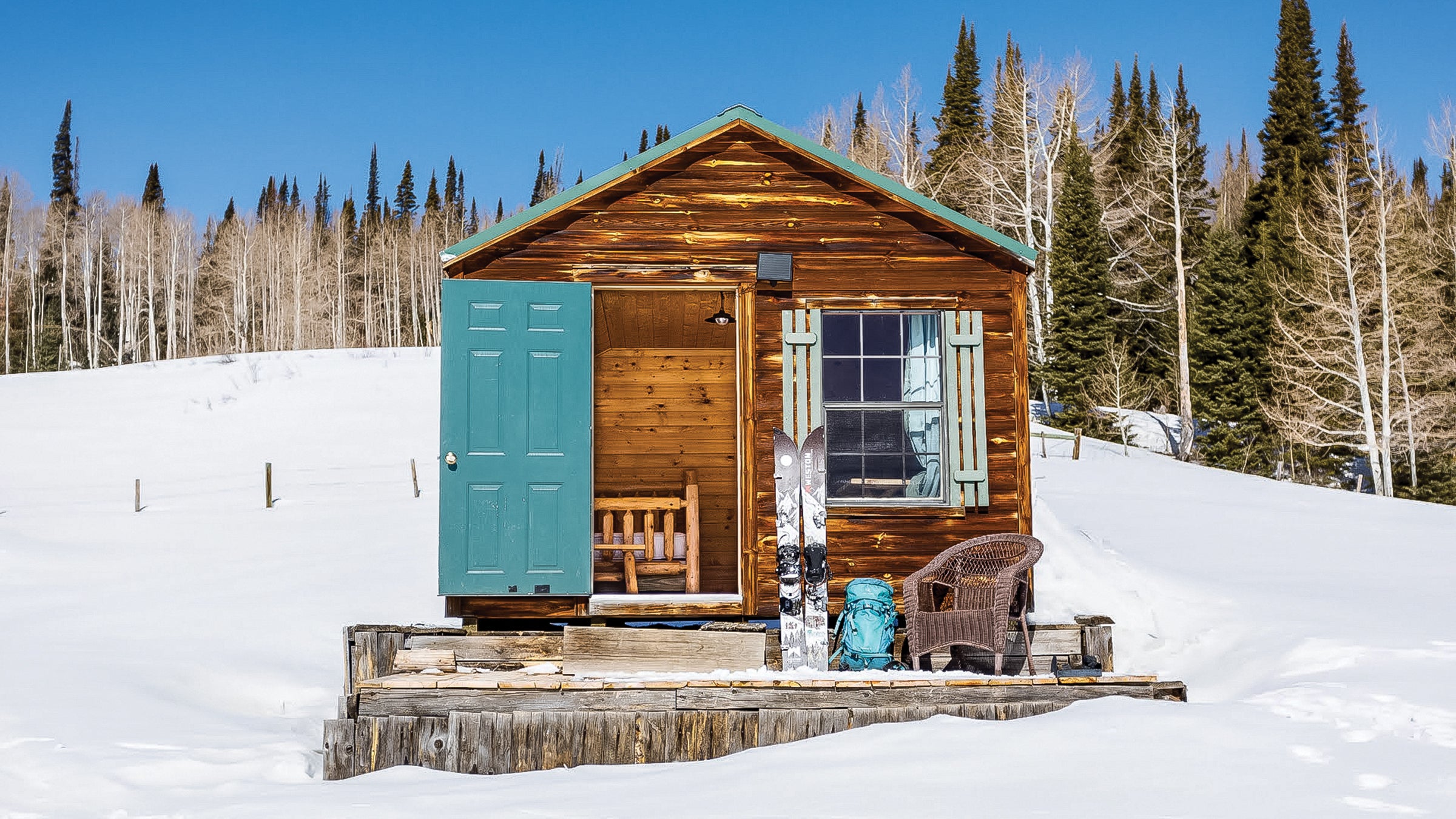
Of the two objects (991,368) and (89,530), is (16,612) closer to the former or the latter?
(89,530)

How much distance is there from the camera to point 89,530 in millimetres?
20141

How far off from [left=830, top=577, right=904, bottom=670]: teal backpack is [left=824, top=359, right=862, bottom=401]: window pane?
1.45 metres

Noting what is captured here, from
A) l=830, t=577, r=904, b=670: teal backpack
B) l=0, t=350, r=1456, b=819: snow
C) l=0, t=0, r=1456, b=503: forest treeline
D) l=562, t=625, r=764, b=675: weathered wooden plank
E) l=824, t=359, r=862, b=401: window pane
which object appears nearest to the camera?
l=0, t=350, r=1456, b=819: snow

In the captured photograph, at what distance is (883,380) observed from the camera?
319 inches

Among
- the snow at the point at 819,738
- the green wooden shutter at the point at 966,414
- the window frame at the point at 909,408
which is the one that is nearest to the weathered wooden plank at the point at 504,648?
the snow at the point at 819,738

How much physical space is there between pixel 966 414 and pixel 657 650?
9.23 ft

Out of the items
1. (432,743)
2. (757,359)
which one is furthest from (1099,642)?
(432,743)

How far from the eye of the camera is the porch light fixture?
31.6 feet

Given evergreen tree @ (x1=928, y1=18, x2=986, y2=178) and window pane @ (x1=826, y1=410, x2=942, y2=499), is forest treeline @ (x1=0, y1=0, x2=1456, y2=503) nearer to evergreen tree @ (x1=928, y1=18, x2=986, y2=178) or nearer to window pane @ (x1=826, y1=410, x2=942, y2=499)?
evergreen tree @ (x1=928, y1=18, x2=986, y2=178)

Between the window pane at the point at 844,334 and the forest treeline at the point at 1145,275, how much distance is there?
919 inches

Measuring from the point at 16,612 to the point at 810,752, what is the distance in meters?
11.4

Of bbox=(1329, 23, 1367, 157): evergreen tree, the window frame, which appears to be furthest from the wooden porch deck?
bbox=(1329, 23, 1367, 157): evergreen tree

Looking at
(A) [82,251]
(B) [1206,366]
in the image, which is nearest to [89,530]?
(B) [1206,366]

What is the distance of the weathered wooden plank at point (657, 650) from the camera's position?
7.04 metres
